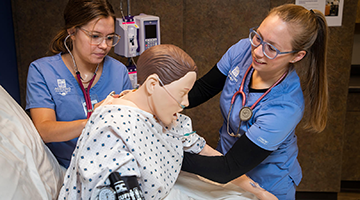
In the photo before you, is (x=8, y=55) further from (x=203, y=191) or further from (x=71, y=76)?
(x=203, y=191)

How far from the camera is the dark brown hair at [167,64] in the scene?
3.69 feet

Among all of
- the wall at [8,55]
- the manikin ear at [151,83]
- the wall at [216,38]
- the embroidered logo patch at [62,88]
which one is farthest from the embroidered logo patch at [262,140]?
the wall at [8,55]

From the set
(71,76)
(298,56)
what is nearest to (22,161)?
(71,76)

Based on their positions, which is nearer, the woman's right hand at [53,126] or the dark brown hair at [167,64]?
the dark brown hair at [167,64]

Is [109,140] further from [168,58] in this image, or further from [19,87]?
[19,87]

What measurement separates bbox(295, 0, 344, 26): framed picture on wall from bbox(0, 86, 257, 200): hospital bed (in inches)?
79.4

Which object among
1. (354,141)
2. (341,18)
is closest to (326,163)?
(354,141)

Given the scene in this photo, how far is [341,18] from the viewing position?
104 inches

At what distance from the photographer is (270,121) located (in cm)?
130

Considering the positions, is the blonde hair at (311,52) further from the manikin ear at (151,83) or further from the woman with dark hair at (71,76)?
the woman with dark hair at (71,76)

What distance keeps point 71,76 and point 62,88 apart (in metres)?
0.09

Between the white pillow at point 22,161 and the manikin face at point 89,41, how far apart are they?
42cm

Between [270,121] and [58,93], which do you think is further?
[58,93]

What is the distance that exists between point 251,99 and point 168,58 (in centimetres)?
56
